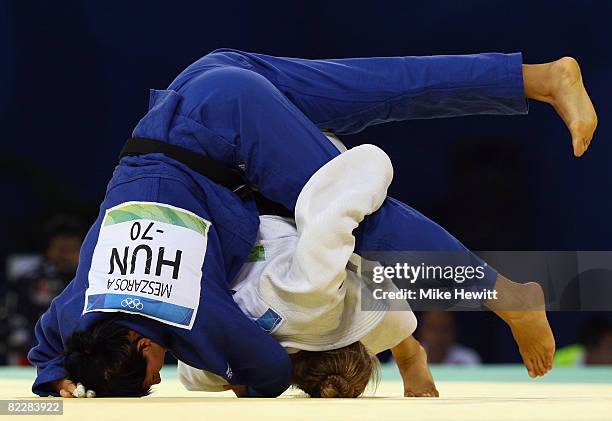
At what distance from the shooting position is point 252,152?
2.12m

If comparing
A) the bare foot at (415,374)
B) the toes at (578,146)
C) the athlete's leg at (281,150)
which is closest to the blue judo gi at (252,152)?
the athlete's leg at (281,150)

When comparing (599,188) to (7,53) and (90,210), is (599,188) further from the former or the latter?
(7,53)

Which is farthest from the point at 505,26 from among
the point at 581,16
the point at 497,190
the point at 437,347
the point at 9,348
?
the point at 9,348

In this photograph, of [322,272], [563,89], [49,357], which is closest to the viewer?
[322,272]

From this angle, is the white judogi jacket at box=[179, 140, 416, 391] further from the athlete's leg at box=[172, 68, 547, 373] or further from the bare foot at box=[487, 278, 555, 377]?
the bare foot at box=[487, 278, 555, 377]

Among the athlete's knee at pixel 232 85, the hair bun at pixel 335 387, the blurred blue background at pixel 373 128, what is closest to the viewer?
the hair bun at pixel 335 387

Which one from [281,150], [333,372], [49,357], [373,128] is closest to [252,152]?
[281,150]

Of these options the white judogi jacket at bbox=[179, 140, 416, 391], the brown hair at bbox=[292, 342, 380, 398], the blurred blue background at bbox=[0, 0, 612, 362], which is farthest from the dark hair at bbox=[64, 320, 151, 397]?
the blurred blue background at bbox=[0, 0, 612, 362]

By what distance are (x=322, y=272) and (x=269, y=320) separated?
0.17 meters

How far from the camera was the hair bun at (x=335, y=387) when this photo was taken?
1.99 meters

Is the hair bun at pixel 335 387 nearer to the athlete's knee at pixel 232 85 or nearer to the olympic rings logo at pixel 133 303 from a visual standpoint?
the olympic rings logo at pixel 133 303

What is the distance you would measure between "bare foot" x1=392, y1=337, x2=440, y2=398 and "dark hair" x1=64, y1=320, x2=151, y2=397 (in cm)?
61

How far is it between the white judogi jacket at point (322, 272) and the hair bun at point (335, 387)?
60 millimetres

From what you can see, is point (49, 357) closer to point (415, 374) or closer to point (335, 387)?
point (335, 387)
